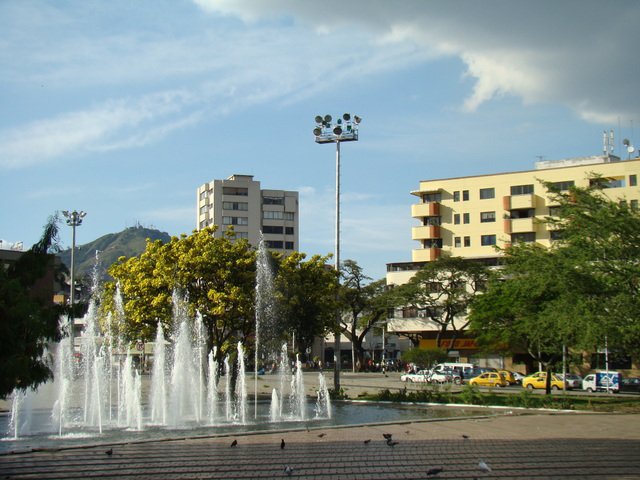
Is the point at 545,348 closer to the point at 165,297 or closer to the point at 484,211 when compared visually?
the point at 165,297

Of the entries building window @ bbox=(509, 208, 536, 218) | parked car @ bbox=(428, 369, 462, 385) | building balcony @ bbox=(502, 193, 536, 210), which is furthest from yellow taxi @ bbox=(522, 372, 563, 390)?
building window @ bbox=(509, 208, 536, 218)

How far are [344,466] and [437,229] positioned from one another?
63549mm

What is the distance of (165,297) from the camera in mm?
34094

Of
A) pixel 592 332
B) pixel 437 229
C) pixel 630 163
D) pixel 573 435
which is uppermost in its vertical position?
pixel 630 163

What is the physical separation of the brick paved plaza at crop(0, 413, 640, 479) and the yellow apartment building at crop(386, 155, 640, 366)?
159ft

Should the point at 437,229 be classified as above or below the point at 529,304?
above

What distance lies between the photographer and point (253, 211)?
105 m

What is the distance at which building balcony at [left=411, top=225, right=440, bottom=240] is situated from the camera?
254ft

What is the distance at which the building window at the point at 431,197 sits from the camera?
78.5 metres

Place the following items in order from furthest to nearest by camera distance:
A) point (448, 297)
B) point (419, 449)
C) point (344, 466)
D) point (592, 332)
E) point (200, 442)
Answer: point (448, 297) → point (592, 332) → point (200, 442) → point (419, 449) → point (344, 466)

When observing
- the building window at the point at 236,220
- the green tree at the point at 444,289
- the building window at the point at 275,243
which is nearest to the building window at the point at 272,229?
the building window at the point at 275,243

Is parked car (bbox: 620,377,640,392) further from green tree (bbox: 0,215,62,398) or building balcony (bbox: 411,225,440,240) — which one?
green tree (bbox: 0,215,62,398)

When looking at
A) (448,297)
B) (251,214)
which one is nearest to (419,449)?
(448,297)

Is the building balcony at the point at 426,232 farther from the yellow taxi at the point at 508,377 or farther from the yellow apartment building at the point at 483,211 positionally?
the yellow taxi at the point at 508,377
